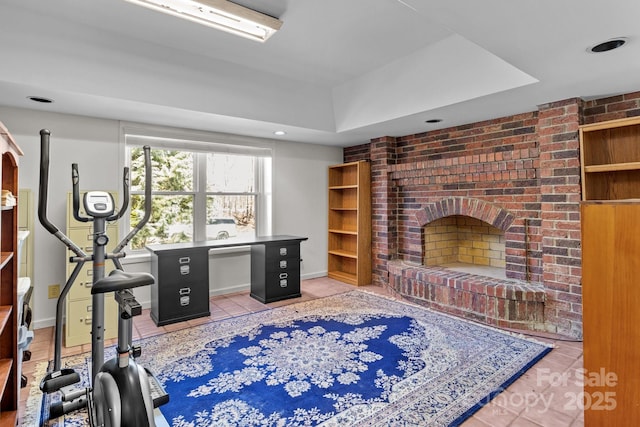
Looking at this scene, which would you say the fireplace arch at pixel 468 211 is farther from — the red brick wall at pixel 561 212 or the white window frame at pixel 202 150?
the white window frame at pixel 202 150

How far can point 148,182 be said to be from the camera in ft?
7.89

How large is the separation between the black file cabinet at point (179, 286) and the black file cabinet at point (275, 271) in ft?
2.40

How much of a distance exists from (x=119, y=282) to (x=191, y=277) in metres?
2.13

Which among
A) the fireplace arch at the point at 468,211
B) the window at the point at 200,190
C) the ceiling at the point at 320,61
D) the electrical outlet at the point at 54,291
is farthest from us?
the window at the point at 200,190

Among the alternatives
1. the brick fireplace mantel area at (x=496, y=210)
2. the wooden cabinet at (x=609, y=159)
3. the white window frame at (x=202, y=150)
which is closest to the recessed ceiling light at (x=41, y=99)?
the white window frame at (x=202, y=150)

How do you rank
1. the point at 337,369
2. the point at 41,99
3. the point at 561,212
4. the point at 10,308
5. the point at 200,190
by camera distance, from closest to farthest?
the point at 10,308 → the point at 337,369 → the point at 41,99 → the point at 561,212 → the point at 200,190

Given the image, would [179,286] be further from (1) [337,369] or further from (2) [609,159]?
(2) [609,159]

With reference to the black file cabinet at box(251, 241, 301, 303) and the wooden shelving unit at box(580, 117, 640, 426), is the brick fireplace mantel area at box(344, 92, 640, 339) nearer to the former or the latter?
the black file cabinet at box(251, 241, 301, 303)

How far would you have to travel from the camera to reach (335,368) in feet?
8.25

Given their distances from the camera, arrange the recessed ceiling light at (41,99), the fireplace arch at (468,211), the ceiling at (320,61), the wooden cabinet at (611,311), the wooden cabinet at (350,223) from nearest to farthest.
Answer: the wooden cabinet at (611,311)
the ceiling at (320,61)
the recessed ceiling light at (41,99)
the fireplace arch at (468,211)
the wooden cabinet at (350,223)

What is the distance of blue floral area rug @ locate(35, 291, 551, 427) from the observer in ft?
6.56

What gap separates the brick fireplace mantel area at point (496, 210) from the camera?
314cm

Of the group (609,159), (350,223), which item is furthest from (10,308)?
(609,159)

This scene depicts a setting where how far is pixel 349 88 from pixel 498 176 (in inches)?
78.9
